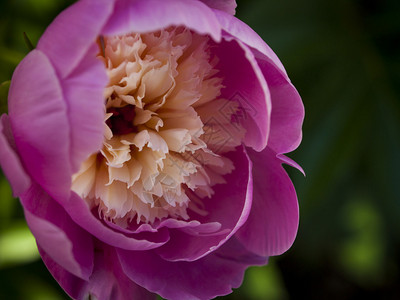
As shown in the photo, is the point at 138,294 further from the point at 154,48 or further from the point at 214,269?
the point at 154,48

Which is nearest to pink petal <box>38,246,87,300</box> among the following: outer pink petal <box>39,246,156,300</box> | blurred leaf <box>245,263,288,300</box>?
outer pink petal <box>39,246,156,300</box>

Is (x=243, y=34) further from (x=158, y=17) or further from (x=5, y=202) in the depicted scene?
(x=5, y=202)

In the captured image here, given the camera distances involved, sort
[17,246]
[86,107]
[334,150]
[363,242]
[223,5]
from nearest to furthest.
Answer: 1. [86,107]
2. [223,5]
3. [17,246]
4. [334,150]
5. [363,242]

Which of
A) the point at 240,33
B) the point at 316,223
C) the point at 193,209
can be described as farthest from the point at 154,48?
the point at 316,223

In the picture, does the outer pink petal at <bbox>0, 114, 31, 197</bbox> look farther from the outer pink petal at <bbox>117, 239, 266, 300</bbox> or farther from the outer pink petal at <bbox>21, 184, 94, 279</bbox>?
the outer pink petal at <bbox>117, 239, 266, 300</bbox>

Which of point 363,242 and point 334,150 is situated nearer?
point 334,150

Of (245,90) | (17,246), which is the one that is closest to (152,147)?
(245,90)
